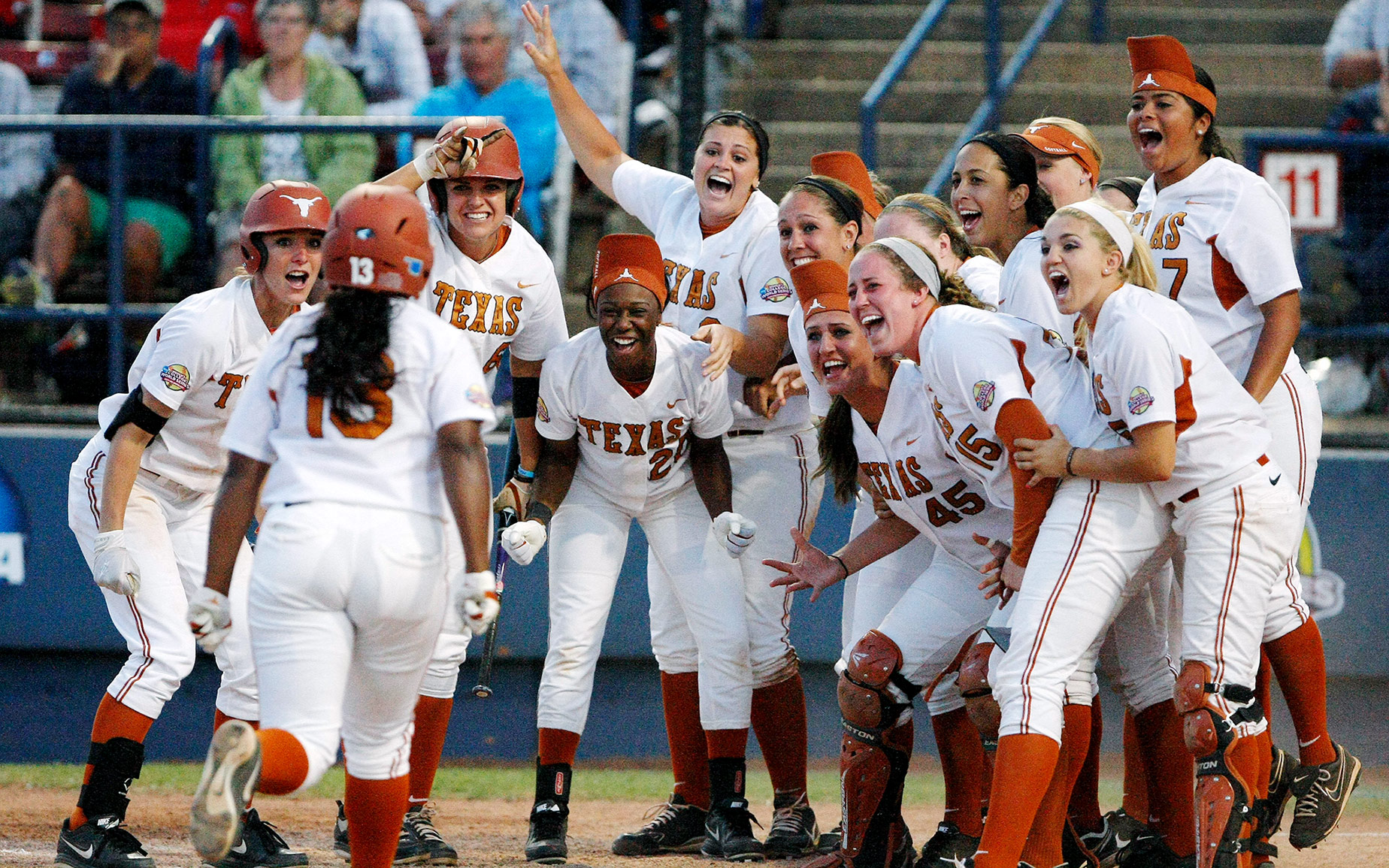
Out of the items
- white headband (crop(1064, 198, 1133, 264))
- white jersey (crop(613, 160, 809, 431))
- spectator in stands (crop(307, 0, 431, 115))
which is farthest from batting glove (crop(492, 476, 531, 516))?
spectator in stands (crop(307, 0, 431, 115))

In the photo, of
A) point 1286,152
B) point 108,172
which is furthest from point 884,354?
point 108,172

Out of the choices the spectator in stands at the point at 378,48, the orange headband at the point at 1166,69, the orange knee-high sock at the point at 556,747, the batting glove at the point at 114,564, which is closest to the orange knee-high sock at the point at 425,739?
the orange knee-high sock at the point at 556,747

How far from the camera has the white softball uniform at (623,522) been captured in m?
4.73

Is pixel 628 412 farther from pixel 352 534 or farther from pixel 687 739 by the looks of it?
pixel 352 534

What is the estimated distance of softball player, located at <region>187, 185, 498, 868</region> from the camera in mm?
3270

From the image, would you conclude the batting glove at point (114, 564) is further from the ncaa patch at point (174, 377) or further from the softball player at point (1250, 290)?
the softball player at point (1250, 290)

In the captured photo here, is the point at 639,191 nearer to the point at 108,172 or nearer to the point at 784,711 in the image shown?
the point at 784,711

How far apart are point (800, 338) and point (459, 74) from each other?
3843 millimetres

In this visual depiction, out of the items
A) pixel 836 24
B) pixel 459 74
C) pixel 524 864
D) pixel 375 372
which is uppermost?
pixel 836 24

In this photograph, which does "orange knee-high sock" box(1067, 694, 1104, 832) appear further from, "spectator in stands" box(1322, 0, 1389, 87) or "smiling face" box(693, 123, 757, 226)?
"spectator in stands" box(1322, 0, 1389, 87)

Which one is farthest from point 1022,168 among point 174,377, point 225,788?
point 225,788

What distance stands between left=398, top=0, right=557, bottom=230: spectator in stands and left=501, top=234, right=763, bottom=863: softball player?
2.34m

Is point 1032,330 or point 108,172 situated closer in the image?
point 1032,330

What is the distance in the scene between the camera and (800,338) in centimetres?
459
